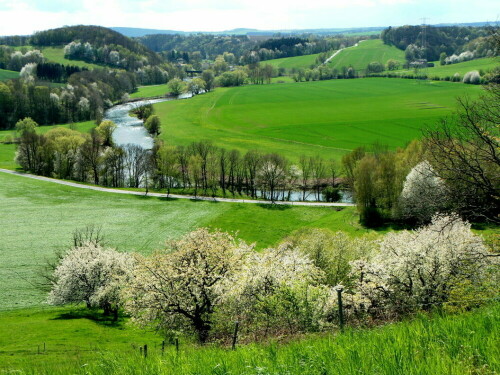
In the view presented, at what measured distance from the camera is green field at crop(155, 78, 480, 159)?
13162cm

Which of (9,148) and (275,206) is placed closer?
(275,206)

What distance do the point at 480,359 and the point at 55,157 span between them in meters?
121

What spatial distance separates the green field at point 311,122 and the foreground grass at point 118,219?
3948 centimetres

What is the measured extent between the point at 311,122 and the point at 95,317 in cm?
12574

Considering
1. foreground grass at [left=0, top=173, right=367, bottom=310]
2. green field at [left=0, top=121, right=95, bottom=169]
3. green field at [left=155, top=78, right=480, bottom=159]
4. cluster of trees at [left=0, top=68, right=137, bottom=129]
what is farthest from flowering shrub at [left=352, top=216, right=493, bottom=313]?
cluster of trees at [left=0, top=68, right=137, bottom=129]

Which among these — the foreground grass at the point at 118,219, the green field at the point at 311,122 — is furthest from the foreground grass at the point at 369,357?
the green field at the point at 311,122

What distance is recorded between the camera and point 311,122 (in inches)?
6250

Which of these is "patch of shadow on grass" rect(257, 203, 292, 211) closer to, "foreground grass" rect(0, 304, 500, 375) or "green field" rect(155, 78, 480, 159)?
"green field" rect(155, 78, 480, 159)

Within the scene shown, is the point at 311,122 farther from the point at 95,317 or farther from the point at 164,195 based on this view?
the point at 95,317

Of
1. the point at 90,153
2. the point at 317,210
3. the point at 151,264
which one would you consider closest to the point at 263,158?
the point at 317,210

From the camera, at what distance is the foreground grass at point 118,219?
232 ft

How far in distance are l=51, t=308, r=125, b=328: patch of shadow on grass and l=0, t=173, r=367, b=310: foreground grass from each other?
1473 centimetres

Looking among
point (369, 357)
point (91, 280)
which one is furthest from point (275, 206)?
point (369, 357)

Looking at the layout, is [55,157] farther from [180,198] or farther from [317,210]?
[317,210]
